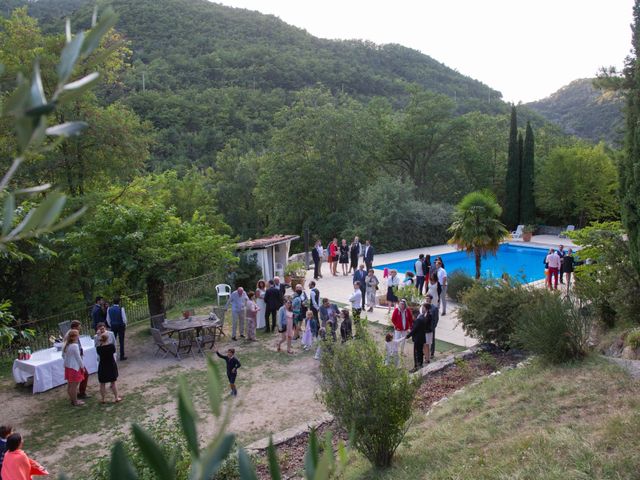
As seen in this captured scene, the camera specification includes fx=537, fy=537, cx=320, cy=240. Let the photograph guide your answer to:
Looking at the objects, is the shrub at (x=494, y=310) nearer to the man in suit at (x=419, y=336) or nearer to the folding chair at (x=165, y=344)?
the man in suit at (x=419, y=336)

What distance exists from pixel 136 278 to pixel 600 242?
33.0ft

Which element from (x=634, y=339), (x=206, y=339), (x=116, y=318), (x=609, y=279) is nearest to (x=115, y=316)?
(x=116, y=318)

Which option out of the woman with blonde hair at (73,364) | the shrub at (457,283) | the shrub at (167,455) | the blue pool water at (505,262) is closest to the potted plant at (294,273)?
the blue pool water at (505,262)

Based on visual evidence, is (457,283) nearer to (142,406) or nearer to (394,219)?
(142,406)

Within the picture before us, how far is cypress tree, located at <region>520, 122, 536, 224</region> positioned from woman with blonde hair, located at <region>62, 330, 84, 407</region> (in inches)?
1098

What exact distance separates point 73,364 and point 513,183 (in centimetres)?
2798

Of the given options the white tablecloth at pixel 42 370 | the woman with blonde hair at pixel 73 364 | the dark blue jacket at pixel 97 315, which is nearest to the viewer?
the woman with blonde hair at pixel 73 364

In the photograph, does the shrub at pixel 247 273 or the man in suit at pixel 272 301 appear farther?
the shrub at pixel 247 273

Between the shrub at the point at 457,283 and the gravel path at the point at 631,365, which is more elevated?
the gravel path at the point at 631,365

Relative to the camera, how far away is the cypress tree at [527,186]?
31.5 meters

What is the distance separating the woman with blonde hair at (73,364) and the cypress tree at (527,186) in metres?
27.9

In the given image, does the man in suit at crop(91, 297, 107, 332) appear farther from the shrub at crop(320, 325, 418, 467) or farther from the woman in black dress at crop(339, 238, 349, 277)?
the woman in black dress at crop(339, 238, 349, 277)

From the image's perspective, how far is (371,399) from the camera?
5918mm

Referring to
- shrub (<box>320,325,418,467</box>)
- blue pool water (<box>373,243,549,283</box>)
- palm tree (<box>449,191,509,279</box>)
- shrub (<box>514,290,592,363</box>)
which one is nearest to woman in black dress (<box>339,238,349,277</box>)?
blue pool water (<box>373,243,549,283</box>)
